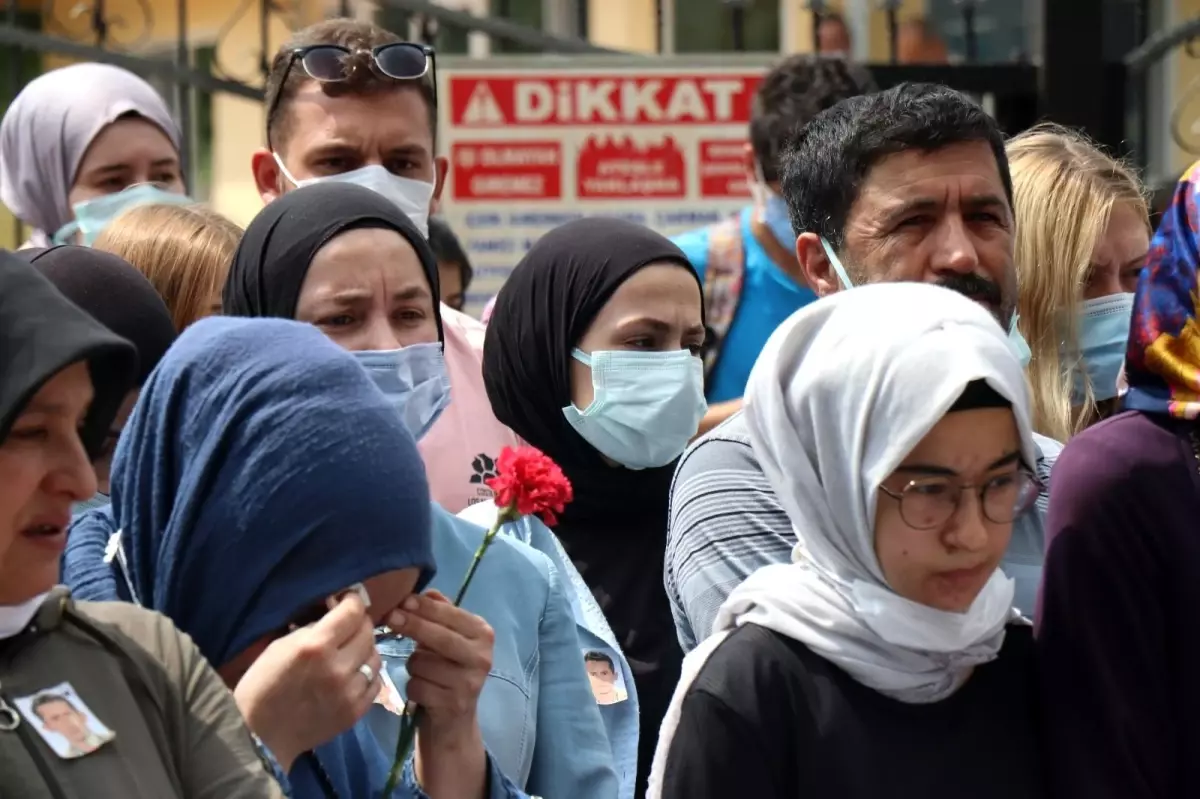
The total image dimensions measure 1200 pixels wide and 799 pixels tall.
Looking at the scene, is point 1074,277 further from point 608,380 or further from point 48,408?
point 48,408

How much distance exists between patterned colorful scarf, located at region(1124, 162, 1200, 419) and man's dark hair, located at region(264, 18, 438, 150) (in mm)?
2034

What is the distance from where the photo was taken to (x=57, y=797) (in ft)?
6.48

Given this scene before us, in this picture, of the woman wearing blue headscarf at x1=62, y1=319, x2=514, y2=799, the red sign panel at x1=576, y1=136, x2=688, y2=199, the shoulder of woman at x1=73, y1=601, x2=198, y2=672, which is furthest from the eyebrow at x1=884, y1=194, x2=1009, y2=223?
the red sign panel at x1=576, y1=136, x2=688, y2=199

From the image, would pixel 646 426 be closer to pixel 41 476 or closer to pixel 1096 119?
pixel 41 476

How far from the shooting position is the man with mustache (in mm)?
3150

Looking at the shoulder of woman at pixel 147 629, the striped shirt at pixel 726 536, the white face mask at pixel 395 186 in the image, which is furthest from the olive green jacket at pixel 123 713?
the white face mask at pixel 395 186

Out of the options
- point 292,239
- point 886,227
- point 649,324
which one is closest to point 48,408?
point 292,239

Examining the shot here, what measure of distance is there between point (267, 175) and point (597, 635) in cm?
165

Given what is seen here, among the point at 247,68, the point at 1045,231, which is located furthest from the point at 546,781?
the point at 247,68

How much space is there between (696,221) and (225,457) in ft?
17.1

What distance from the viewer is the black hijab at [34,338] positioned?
79.4 inches

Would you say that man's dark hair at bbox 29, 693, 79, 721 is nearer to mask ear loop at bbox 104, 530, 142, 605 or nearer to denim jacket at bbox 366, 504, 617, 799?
mask ear loop at bbox 104, 530, 142, 605

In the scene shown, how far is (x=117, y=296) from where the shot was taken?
11.3ft

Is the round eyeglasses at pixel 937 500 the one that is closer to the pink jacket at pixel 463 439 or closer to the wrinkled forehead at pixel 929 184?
the wrinkled forehead at pixel 929 184
